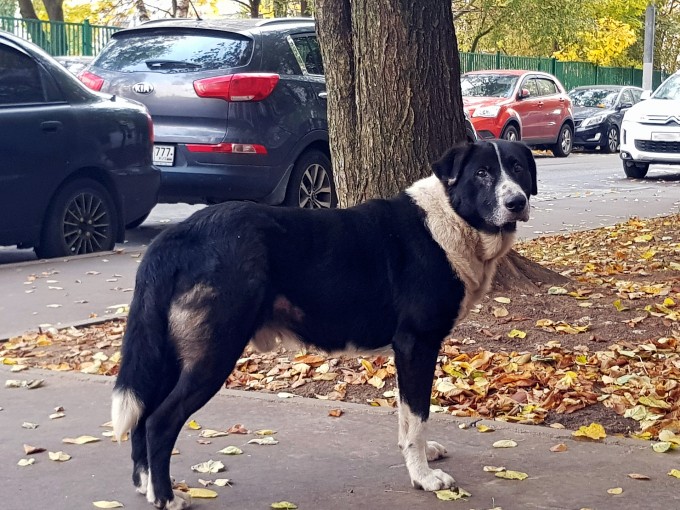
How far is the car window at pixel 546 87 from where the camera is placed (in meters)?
26.8

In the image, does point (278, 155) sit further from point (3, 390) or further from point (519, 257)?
point (3, 390)

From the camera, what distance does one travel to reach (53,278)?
29.3 ft

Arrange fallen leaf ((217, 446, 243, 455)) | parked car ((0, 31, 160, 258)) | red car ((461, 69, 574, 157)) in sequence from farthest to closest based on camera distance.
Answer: red car ((461, 69, 574, 157)) → parked car ((0, 31, 160, 258)) → fallen leaf ((217, 446, 243, 455))

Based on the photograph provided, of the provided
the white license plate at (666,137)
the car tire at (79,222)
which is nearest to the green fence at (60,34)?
the white license plate at (666,137)

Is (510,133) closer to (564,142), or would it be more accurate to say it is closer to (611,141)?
(564,142)

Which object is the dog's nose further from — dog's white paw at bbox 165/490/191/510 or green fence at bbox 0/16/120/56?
green fence at bbox 0/16/120/56

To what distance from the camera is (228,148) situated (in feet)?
35.1

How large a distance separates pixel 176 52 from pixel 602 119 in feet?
65.5

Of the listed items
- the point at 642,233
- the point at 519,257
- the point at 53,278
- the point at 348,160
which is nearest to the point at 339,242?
the point at 348,160

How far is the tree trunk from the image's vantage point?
7066 mm

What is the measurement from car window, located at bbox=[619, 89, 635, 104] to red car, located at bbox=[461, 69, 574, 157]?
3533 mm

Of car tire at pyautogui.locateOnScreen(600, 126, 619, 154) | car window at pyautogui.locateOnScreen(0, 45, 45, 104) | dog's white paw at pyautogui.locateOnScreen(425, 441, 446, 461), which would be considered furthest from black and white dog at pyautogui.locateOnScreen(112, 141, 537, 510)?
car tire at pyautogui.locateOnScreen(600, 126, 619, 154)

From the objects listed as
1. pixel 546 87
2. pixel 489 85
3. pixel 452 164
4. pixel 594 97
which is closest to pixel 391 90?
pixel 452 164

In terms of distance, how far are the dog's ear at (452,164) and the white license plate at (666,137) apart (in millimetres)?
15197
